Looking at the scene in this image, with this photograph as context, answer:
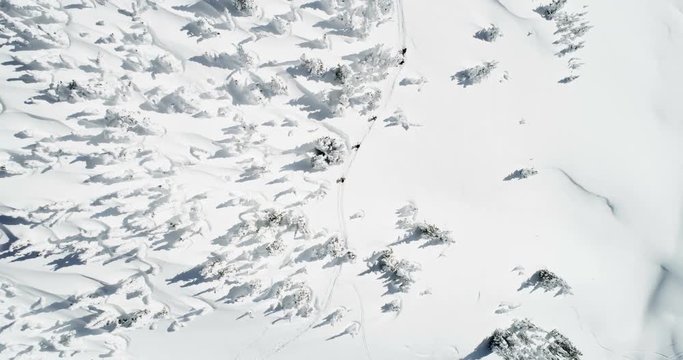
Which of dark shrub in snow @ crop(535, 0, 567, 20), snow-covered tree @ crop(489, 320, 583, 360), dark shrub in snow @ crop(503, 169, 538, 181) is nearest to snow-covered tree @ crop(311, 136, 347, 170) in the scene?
dark shrub in snow @ crop(503, 169, 538, 181)

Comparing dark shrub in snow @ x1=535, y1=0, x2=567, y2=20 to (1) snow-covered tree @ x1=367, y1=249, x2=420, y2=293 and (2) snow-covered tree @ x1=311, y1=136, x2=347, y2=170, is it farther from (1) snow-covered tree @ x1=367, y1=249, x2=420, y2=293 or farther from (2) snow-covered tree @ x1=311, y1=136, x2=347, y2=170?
(1) snow-covered tree @ x1=367, y1=249, x2=420, y2=293

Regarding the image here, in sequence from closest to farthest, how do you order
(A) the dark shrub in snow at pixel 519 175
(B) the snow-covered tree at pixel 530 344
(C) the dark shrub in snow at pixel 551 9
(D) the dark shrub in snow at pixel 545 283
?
(B) the snow-covered tree at pixel 530 344, (D) the dark shrub in snow at pixel 545 283, (A) the dark shrub in snow at pixel 519 175, (C) the dark shrub in snow at pixel 551 9

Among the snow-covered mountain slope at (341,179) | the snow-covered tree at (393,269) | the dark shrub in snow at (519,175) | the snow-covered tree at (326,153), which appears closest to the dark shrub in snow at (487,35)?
the snow-covered mountain slope at (341,179)

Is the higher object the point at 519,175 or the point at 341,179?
the point at 519,175

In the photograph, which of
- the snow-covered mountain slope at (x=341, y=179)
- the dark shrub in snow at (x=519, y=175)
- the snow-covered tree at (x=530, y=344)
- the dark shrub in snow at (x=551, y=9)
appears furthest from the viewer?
the dark shrub in snow at (x=551, y=9)

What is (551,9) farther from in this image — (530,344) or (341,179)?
(530,344)

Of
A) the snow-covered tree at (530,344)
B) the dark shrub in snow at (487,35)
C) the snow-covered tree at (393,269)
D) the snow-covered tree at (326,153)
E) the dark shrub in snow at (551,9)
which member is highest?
the dark shrub in snow at (551,9)

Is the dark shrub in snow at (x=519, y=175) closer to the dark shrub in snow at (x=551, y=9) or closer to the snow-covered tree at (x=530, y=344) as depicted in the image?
the snow-covered tree at (x=530, y=344)


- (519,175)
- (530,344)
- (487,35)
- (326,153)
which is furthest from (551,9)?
(530,344)
